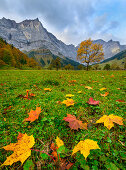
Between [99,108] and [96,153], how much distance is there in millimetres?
1422

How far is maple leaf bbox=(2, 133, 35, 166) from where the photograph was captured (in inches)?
45.6

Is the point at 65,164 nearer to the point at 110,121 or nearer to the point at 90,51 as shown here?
the point at 110,121

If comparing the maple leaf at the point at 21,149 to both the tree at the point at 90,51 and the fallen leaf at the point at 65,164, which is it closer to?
the fallen leaf at the point at 65,164

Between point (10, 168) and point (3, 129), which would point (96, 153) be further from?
point (3, 129)

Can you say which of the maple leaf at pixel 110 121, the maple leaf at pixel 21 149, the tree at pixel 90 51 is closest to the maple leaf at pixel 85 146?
the maple leaf at pixel 110 121

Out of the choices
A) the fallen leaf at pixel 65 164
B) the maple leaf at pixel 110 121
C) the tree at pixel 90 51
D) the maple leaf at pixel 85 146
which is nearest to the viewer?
the fallen leaf at pixel 65 164

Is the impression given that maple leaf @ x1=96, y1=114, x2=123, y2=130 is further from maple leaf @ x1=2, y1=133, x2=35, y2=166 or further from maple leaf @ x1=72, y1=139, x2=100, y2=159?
maple leaf @ x1=2, y1=133, x2=35, y2=166

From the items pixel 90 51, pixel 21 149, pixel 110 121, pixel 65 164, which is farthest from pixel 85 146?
pixel 90 51

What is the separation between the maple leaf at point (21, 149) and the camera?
1158mm

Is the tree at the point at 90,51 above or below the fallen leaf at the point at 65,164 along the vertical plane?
above

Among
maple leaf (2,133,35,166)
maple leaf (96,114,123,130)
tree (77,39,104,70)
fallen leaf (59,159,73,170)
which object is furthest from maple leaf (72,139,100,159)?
tree (77,39,104,70)

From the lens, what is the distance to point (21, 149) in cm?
130

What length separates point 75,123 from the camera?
178cm

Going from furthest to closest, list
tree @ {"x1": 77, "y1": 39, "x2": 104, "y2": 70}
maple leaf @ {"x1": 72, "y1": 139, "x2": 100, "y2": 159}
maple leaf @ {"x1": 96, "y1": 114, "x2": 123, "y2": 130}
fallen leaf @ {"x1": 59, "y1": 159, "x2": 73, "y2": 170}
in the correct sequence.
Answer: tree @ {"x1": 77, "y1": 39, "x2": 104, "y2": 70}, maple leaf @ {"x1": 96, "y1": 114, "x2": 123, "y2": 130}, maple leaf @ {"x1": 72, "y1": 139, "x2": 100, "y2": 159}, fallen leaf @ {"x1": 59, "y1": 159, "x2": 73, "y2": 170}
